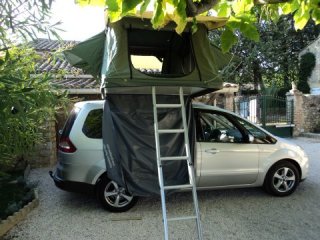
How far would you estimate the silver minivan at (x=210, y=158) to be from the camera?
5.22 meters

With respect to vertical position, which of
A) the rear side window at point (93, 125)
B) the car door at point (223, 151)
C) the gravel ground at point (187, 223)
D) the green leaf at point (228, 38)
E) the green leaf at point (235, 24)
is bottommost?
the gravel ground at point (187, 223)

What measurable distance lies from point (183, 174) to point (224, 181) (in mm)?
891

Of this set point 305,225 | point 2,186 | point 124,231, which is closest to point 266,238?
point 305,225

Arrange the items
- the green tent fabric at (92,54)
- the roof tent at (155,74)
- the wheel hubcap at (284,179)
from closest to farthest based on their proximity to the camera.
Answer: the roof tent at (155,74) < the green tent fabric at (92,54) < the wheel hubcap at (284,179)

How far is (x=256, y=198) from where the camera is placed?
596cm

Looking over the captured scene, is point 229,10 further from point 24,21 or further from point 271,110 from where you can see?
point 271,110

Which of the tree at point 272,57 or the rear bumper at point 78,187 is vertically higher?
the tree at point 272,57

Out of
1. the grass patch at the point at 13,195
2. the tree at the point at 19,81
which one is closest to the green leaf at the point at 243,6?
the tree at the point at 19,81

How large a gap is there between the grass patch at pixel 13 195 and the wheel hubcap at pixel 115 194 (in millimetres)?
1355

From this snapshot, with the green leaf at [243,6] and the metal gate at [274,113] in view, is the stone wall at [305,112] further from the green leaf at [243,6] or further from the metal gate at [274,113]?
the green leaf at [243,6]

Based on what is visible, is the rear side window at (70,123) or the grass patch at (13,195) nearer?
the grass patch at (13,195)

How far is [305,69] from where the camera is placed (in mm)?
26125

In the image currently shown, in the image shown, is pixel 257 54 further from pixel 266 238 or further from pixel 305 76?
pixel 266 238

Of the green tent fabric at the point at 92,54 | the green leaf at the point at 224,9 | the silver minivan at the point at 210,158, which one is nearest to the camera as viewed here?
the green leaf at the point at 224,9
